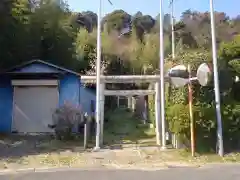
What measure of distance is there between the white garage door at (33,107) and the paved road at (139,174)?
897 cm

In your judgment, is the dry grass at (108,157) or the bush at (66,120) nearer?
the dry grass at (108,157)

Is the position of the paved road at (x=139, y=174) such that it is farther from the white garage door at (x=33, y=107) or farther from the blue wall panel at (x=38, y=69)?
the blue wall panel at (x=38, y=69)

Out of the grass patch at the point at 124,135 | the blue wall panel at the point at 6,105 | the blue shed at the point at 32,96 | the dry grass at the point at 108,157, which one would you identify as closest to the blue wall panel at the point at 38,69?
the blue shed at the point at 32,96

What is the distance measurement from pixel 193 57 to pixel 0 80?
1066 centimetres

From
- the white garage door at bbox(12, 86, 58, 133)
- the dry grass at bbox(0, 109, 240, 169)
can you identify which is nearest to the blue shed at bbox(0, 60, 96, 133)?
the white garage door at bbox(12, 86, 58, 133)

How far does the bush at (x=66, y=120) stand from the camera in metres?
15.1

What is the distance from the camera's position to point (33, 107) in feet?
59.9

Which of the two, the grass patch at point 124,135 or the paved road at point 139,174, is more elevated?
the grass patch at point 124,135

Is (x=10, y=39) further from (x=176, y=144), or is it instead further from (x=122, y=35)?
(x=122, y=35)

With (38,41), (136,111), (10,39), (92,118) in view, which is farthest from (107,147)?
(136,111)

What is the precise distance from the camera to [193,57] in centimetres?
1257

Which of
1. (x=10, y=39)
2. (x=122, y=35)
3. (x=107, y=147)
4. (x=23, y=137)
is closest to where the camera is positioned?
(x=107, y=147)

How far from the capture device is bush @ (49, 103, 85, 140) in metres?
15.1

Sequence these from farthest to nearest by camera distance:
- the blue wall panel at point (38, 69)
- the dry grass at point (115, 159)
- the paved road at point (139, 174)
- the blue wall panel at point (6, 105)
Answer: the blue wall panel at point (38, 69) → the blue wall panel at point (6, 105) → the dry grass at point (115, 159) → the paved road at point (139, 174)
